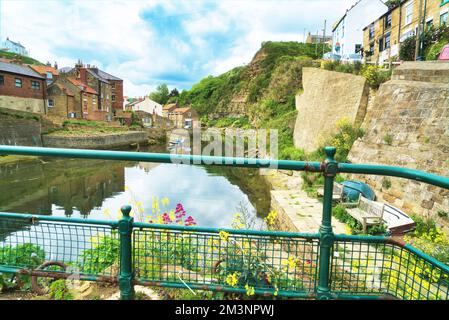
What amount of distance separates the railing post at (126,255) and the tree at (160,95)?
289ft

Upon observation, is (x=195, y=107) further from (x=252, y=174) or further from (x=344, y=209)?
(x=344, y=209)

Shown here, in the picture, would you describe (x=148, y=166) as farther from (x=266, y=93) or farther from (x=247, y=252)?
(x=247, y=252)

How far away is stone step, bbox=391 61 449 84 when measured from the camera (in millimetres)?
9508

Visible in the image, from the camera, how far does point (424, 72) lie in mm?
9992

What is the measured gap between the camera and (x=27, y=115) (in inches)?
1067

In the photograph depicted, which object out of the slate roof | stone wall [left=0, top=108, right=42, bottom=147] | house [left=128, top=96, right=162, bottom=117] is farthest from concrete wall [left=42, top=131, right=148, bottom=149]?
house [left=128, top=96, right=162, bottom=117]

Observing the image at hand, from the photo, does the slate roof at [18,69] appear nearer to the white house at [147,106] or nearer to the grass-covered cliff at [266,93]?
the grass-covered cliff at [266,93]

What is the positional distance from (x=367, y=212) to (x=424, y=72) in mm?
5771

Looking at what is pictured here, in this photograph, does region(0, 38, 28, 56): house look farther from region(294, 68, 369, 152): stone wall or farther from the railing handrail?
the railing handrail

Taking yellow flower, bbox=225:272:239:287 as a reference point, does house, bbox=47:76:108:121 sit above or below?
above

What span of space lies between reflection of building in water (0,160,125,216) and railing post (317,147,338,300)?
12.5m

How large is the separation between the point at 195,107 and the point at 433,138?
194 ft

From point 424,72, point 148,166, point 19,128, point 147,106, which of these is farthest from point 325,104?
point 147,106

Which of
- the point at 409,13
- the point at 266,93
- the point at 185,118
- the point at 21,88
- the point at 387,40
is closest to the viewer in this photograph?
the point at 409,13
